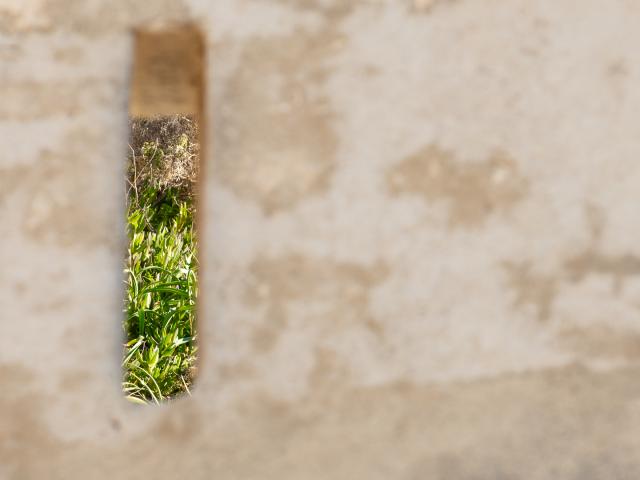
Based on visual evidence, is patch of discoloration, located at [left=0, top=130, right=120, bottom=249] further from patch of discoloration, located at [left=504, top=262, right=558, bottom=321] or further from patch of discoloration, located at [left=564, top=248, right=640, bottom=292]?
patch of discoloration, located at [left=564, top=248, right=640, bottom=292]

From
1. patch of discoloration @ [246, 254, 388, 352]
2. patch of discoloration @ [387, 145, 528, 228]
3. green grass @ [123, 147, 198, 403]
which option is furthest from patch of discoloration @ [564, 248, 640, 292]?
green grass @ [123, 147, 198, 403]

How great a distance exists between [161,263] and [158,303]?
37cm

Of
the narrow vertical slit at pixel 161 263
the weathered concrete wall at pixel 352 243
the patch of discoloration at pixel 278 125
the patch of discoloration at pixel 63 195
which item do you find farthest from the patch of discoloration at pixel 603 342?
the narrow vertical slit at pixel 161 263

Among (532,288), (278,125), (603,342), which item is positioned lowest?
(603,342)

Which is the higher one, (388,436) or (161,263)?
(161,263)

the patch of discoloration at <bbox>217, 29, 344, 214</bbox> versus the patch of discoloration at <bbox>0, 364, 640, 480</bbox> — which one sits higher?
the patch of discoloration at <bbox>217, 29, 344, 214</bbox>

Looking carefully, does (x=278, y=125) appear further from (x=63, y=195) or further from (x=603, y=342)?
(x=603, y=342)

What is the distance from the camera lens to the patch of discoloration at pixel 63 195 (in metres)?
1.40

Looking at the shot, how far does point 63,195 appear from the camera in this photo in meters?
1.40

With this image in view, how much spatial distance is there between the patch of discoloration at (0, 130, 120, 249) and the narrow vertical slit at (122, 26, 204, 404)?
1290 millimetres

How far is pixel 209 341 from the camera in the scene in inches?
55.3

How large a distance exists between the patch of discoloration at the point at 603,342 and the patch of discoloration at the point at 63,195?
0.82m

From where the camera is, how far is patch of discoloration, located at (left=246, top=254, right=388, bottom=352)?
1.42 metres

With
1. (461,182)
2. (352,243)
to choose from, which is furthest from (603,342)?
(352,243)
